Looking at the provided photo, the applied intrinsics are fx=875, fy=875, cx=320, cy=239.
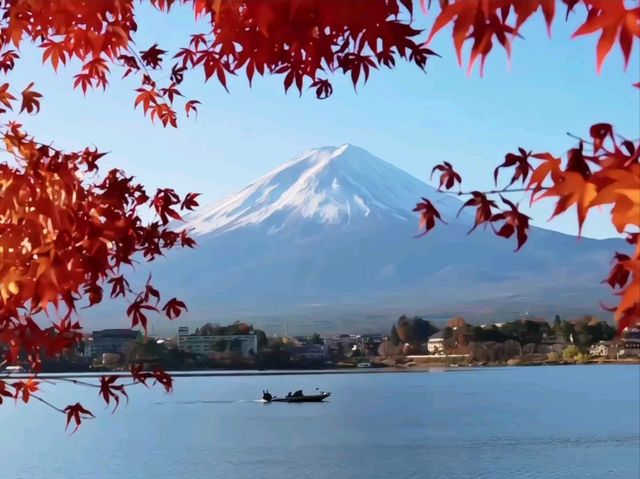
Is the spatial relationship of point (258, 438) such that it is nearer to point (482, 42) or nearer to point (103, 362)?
point (103, 362)

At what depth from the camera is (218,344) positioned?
156 feet

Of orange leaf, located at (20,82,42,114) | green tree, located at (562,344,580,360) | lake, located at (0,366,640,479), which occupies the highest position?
orange leaf, located at (20,82,42,114)

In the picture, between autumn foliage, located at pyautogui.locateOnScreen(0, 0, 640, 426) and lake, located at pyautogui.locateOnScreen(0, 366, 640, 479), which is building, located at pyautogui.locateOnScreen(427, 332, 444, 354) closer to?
lake, located at pyautogui.locateOnScreen(0, 366, 640, 479)

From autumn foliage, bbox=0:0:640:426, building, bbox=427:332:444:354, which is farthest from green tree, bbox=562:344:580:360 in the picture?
autumn foliage, bbox=0:0:640:426

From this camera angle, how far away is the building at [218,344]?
45.4 metres

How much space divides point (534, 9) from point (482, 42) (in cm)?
11

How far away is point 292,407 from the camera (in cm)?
4988

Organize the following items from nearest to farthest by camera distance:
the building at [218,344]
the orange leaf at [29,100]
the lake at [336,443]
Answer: the orange leaf at [29,100]
the lake at [336,443]
the building at [218,344]

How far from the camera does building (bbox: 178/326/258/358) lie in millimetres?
45416

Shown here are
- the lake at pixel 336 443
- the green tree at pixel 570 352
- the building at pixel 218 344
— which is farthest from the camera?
the green tree at pixel 570 352

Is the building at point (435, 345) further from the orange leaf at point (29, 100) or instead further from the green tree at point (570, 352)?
the orange leaf at point (29, 100)

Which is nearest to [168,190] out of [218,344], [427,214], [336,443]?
[427,214]

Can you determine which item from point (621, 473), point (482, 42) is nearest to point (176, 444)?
point (621, 473)

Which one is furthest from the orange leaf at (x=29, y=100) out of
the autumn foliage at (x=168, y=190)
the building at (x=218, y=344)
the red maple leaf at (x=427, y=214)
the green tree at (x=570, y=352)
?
the green tree at (x=570, y=352)
